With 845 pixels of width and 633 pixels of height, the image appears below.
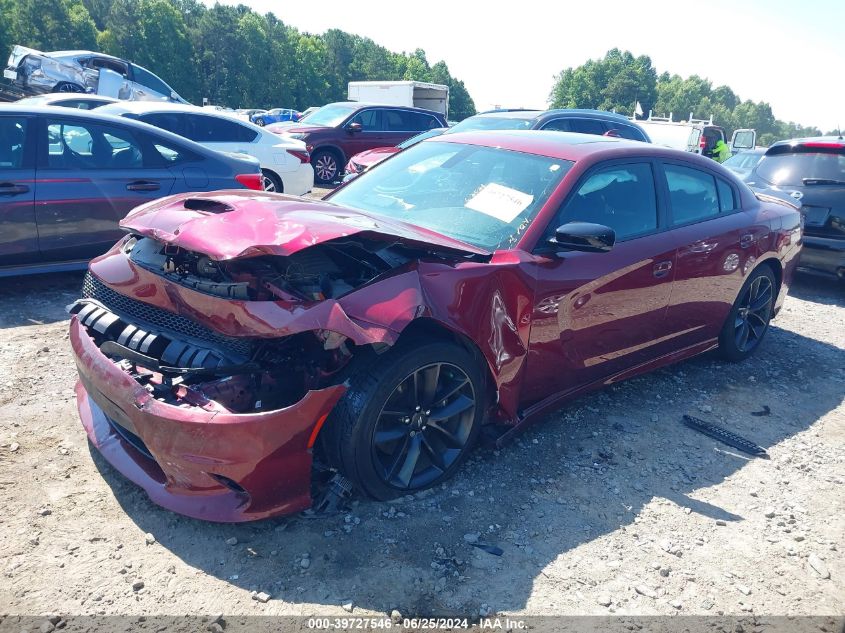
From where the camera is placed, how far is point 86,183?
5.22 m

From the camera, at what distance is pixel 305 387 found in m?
2.58

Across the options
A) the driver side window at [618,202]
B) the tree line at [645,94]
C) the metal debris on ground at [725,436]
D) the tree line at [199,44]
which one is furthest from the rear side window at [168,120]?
the tree line at [645,94]

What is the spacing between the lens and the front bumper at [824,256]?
700 cm

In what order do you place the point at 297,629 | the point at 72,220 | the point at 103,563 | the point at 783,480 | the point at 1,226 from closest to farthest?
the point at 297,629, the point at 103,563, the point at 783,480, the point at 1,226, the point at 72,220

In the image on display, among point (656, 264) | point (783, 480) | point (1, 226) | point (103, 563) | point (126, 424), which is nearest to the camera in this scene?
point (103, 563)

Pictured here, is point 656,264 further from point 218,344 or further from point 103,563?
point 103,563

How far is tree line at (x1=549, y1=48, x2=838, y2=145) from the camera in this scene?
9900 centimetres

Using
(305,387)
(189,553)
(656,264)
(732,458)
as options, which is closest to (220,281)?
(305,387)

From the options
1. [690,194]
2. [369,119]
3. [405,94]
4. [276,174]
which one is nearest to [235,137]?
[276,174]

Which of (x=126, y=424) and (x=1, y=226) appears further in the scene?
(x=1, y=226)

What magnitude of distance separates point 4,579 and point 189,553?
2.12 ft

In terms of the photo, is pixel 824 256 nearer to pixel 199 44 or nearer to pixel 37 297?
pixel 37 297

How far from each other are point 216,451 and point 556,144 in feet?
8.65

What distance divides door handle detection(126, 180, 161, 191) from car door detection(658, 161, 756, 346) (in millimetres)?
4304
